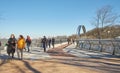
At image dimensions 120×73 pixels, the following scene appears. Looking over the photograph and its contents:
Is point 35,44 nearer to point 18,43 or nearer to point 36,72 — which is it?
point 18,43

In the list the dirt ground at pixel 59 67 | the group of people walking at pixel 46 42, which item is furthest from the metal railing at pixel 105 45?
the dirt ground at pixel 59 67

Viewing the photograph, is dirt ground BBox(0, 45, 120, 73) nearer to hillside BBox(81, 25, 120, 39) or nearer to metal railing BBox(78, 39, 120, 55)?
metal railing BBox(78, 39, 120, 55)

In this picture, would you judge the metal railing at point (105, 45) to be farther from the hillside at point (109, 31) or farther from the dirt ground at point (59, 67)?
the hillside at point (109, 31)

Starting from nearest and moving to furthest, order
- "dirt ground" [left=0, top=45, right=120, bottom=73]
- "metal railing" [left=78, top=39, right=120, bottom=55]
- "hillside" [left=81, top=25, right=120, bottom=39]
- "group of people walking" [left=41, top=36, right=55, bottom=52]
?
1. "dirt ground" [left=0, top=45, right=120, bottom=73]
2. "metal railing" [left=78, top=39, right=120, bottom=55]
3. "group of people walking" [left=41, top=36, right=55, bottom=52]
4. "hillside" [left=81, top=25, right=120, bottom=39]

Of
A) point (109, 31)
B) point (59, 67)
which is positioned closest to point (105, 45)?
point (59, 67)

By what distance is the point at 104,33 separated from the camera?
79.8 meters

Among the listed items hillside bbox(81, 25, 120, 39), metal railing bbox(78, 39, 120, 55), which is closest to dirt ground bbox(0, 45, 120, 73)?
metal railing bbox(78, 39, 120, 55)

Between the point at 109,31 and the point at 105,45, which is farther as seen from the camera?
the point at 109,31

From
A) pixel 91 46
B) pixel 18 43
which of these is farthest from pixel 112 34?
pixel 18 43

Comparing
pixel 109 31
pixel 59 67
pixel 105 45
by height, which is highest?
pixel 109 31

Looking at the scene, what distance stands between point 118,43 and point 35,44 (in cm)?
2850

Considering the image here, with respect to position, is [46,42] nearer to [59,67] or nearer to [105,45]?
[105,45]

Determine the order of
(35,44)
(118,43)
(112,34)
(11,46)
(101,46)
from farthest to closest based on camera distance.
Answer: (112,34)
(35,44)
(101,46)
(118,43)
(11,46)

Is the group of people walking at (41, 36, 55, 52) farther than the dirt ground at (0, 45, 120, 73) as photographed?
Yes
